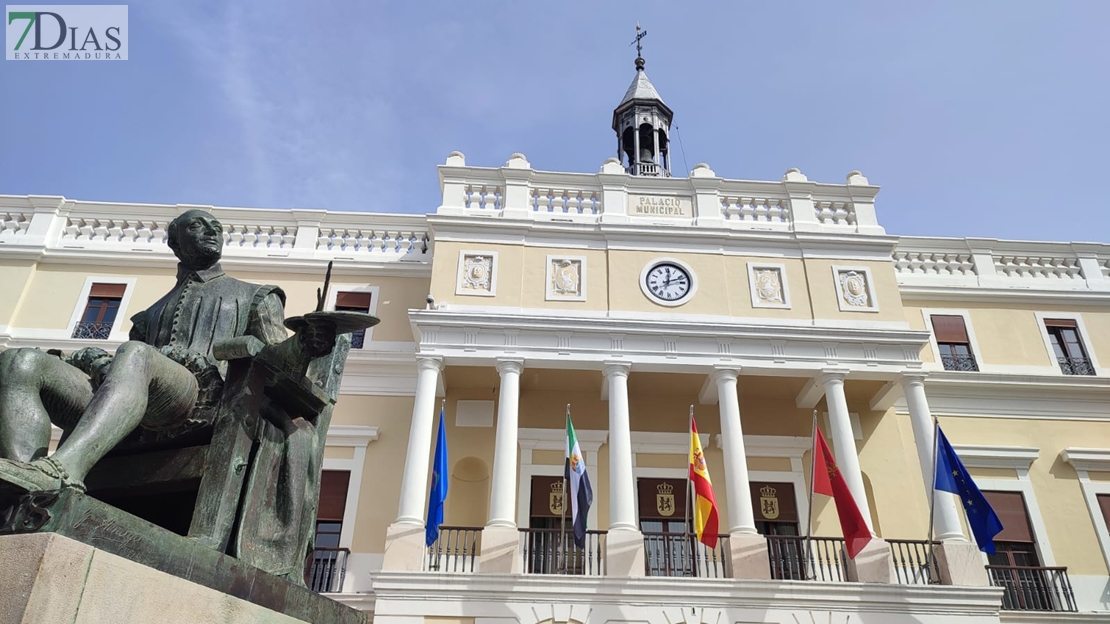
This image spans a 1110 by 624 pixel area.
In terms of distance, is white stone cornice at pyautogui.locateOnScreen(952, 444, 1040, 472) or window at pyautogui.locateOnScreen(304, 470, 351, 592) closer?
window at pyautogui.locateOnScreen(304, 470, 351, 592)

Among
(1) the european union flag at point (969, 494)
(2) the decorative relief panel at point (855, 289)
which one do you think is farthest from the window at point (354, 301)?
(1) the european union flag at point (969, 494)

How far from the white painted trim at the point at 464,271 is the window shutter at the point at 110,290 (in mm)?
7305

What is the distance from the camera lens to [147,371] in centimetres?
249

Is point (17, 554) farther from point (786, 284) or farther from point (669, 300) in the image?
point (786, 284)

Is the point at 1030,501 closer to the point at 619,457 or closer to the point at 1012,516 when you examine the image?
the point at 1012,516

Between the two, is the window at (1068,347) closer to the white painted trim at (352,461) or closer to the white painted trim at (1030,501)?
the white painted trim at (1030,501)

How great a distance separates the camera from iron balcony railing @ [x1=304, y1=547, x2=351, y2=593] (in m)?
13.4

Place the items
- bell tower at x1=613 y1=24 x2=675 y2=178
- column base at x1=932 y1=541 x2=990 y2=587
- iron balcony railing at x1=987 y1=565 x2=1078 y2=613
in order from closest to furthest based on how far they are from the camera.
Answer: column base at x1=932 y1=541 x2=990 y2=587
iron balcony railing at x1=987 y1=565 x2=1078 y2=613
bell tower at x1=613 y1=24 x2=675 y2=178

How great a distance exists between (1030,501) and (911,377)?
3.74 m

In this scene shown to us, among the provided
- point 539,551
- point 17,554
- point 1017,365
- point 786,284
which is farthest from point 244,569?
point 1017,365

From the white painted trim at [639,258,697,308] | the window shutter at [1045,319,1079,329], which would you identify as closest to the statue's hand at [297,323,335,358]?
the white painted trim at [639,258,697,308]

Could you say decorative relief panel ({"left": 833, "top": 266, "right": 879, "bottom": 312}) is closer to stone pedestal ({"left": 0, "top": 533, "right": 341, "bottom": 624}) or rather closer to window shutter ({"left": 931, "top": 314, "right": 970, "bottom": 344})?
window shutter ({"left": 931, "top": 314, "right": 970, "bottom": 344})

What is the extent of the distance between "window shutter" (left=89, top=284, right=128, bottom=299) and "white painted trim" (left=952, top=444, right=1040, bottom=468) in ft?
58.0

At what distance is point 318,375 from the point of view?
2996 mm
